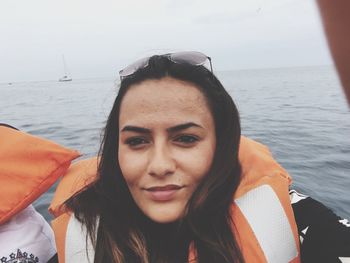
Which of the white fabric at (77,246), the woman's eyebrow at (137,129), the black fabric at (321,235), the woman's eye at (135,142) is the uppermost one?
the woman's eyebrow at (137,129)

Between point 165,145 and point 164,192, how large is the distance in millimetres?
235

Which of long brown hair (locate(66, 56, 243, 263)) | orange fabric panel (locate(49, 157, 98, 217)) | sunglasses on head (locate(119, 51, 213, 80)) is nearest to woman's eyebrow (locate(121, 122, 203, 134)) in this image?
long brown hair (locate(66, 56, 243, 263))

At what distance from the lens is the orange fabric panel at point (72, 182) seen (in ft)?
6.95

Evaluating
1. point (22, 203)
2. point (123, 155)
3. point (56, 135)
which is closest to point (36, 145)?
point (22, 203)

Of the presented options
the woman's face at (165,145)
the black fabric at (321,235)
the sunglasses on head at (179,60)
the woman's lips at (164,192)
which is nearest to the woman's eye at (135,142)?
the woman's face at (165,145)

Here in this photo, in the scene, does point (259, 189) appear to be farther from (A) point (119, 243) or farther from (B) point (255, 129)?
(B) point (255, 129)

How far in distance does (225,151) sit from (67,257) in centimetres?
105

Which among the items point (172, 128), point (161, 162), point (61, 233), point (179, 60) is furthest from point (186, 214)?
point (179, 60)

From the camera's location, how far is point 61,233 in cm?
186

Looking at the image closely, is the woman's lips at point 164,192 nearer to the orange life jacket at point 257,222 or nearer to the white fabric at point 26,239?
the orange life jacket at point 257,222

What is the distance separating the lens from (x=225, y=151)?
1.85m

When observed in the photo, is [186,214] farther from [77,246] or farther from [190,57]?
[190,57]

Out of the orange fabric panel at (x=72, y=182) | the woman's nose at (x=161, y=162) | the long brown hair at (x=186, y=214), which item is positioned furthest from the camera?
the orange fabric panel at (x=72, y=182)

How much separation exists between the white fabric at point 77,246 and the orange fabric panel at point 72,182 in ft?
0.76
